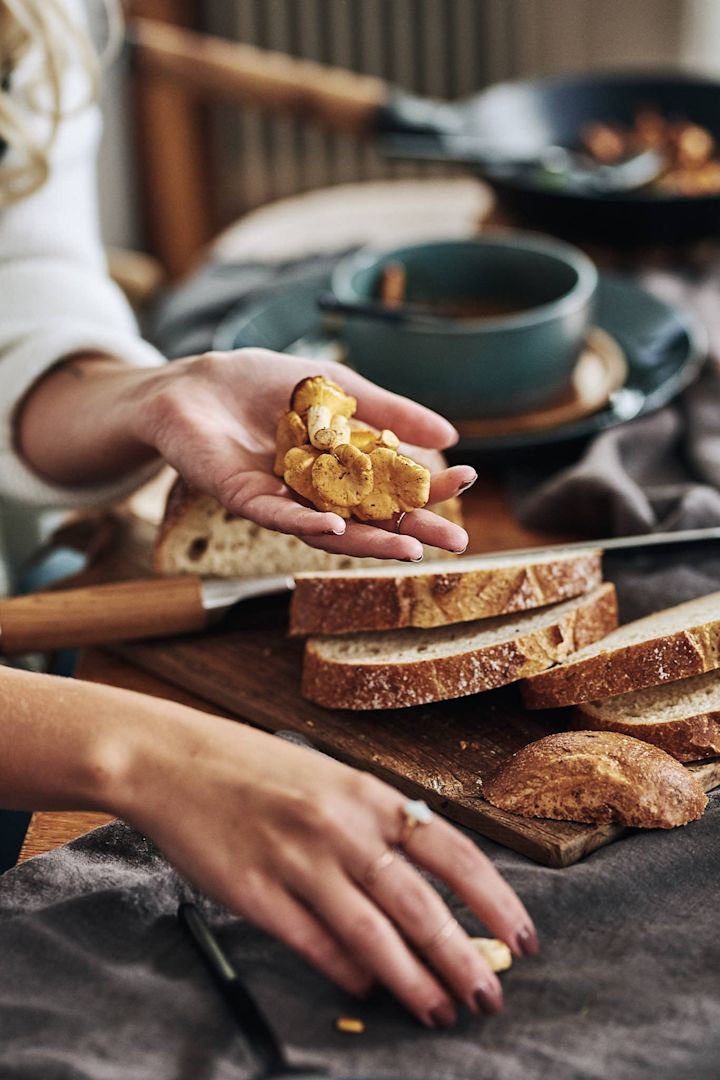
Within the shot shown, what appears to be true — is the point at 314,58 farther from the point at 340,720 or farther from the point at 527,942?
the point at 527,942

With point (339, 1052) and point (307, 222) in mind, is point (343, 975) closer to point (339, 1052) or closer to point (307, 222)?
point (339, 1052)

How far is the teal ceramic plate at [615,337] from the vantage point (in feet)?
5.81

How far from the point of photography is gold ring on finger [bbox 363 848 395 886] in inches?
33.7

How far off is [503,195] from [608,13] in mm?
2903

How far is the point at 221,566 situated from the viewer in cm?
150

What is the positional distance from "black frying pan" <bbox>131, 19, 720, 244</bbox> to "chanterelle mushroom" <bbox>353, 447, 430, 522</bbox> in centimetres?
123

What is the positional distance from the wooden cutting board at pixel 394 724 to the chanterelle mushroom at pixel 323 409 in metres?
0.28

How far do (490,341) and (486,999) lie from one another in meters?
1.02

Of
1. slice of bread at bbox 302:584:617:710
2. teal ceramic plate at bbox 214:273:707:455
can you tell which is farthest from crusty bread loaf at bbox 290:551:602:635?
teal ceramic plate at bbox 214:273:707:455

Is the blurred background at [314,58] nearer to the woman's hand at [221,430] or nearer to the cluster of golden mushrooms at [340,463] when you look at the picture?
the woman's hand at [221,430]

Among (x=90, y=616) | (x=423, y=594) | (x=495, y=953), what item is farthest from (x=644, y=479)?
(x=495, y=953)

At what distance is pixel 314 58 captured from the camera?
199 inches

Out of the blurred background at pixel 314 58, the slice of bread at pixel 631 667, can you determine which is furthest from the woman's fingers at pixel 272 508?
the blurred background at pixel 314 58

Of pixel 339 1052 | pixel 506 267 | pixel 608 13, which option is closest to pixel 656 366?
pixel 506 267
